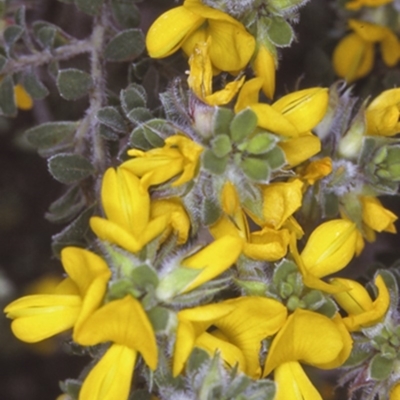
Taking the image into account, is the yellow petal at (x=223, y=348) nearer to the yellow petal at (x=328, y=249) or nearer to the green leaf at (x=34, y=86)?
the yellow petal at (x=328, y=249)

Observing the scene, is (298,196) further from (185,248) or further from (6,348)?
(6,348)

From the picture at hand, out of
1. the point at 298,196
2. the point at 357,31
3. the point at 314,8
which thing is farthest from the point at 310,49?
the point at 298,196

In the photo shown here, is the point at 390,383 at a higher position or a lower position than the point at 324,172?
lower

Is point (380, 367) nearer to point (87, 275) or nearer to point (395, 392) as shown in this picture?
point (395, 392)

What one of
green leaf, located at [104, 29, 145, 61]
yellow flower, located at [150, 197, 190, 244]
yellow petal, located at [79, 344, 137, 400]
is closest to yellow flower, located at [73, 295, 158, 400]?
yellow petal, located at [79, 344, 137, 400]

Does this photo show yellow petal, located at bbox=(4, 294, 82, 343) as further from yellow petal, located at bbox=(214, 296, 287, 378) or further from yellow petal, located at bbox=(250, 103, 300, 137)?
yellow petal, located at bbox=(250, 103, 300, 137)

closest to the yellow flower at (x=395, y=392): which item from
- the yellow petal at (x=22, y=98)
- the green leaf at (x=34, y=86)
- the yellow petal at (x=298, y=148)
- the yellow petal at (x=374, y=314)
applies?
the yellow petal at (x=374, y=314)
